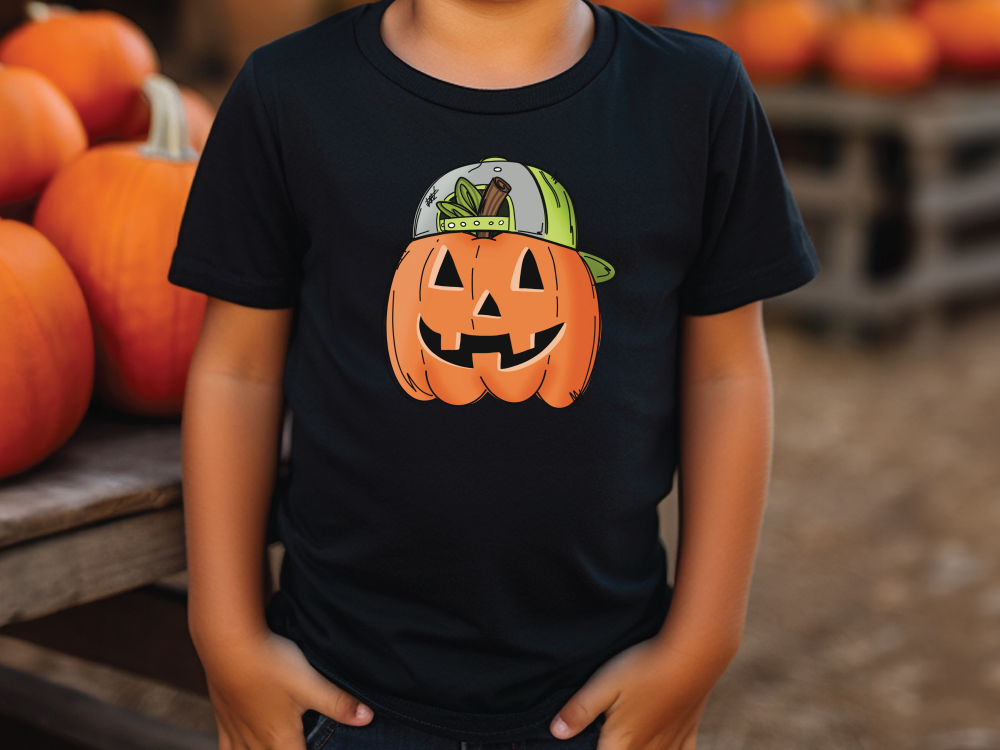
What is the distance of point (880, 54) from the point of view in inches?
139

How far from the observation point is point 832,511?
2551 millimetres

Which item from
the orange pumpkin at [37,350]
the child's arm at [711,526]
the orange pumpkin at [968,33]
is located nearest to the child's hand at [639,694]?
the child's arm at [711,526]

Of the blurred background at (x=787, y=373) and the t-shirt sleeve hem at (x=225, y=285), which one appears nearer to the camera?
the t-shirt sleeve hem at (x=225, y=285)

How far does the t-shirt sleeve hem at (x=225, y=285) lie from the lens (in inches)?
33.0

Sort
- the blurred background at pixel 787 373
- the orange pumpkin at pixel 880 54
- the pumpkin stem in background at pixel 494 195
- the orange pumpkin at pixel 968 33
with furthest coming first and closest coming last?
the orange pumpkin at pixel 968 33 → the orange pumpkin at pixel 880 54 → the blurred background at pixel 787 373 → the pumpkin stem in background at pixel 494 195

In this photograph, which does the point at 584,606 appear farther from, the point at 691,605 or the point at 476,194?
the point at 476,194

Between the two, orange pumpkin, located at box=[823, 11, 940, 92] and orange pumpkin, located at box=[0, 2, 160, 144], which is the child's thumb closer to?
orange pumpkin, located at box=[0, 2, 160, 144]

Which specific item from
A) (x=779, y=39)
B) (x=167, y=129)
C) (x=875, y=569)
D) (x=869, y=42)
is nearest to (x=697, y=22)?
(x=779, y=39)

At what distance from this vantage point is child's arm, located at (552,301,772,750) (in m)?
0.88

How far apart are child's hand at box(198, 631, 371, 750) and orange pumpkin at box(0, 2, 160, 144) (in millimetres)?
714

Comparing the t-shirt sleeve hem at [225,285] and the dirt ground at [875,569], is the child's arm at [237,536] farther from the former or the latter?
the dirt ground at [875,569]

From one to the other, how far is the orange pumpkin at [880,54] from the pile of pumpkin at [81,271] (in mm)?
2979

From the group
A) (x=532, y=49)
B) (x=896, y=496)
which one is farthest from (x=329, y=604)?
(x=896, y=496)

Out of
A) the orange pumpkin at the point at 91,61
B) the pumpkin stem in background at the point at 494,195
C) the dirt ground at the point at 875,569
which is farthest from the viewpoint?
the dirt ground at the point at 875,569
